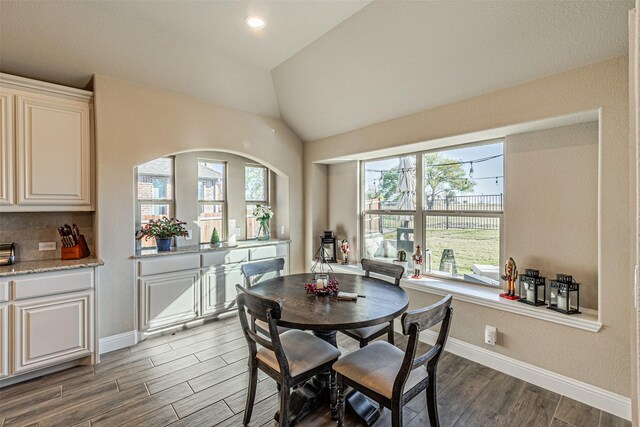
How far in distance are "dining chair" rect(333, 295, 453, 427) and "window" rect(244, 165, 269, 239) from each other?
10.3ft

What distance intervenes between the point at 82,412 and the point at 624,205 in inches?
163

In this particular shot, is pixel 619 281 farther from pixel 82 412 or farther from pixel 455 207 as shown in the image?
Result: pixel 82 412

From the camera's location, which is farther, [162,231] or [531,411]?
[162,231]

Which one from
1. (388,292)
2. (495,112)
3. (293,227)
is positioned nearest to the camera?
(388,292)

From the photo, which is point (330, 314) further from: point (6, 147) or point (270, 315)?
point (6, 147)

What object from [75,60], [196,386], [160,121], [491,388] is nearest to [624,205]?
[491,388]

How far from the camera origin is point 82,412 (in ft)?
7.24

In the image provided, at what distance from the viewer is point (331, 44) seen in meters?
3.06

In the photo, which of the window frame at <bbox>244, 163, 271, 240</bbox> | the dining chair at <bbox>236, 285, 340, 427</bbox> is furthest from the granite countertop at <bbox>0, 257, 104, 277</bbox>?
the window frame at <bbox>244, 163, 271, 240</bbox>

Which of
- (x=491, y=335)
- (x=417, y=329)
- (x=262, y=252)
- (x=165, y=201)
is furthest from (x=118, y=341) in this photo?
(x=491, y=335)

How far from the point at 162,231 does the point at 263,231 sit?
5.21 feet

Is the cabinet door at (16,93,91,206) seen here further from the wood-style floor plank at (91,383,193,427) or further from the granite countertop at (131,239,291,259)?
the wood-style floor plank at (91,383,193,427)

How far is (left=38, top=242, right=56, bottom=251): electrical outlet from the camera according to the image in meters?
3.04

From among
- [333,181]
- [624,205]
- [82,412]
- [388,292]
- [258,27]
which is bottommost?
[82,412]
